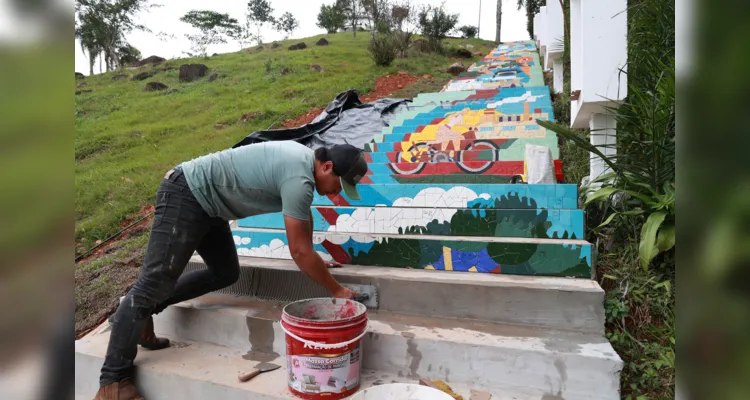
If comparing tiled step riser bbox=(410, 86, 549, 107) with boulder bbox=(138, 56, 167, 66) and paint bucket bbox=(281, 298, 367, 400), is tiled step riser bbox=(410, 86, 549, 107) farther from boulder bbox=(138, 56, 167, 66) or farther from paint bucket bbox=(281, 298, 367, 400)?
boulder bbox=(138, 56, 167, 66)

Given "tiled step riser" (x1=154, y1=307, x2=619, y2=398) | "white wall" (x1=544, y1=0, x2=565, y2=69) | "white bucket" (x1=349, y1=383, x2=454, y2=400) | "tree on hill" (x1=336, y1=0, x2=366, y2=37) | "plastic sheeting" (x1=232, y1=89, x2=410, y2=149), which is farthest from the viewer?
"tree on hill" (x1=336, y1=0, x2=366, y2=37)

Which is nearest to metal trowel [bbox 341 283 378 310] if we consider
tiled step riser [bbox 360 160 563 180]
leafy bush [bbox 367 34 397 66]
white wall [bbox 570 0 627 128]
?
tiled step riser [bbox 360 160 563 180]

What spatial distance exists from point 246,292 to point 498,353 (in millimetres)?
1957

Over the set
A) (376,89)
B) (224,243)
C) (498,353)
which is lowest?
(498,353)

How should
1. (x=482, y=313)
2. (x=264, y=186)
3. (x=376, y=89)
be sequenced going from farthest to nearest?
(x=376, y=89) < (x=482, y=313) < (x=264, y=186)

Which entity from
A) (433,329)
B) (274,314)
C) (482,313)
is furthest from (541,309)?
(274,314)

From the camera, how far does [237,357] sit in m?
2.87

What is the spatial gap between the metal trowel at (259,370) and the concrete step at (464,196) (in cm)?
165

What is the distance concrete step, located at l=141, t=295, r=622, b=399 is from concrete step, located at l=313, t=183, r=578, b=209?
1100mm

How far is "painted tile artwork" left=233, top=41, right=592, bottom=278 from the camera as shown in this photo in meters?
3.02

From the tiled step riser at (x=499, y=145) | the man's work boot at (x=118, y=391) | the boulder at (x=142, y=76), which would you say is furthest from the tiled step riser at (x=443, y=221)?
the boulder at (x=142, y=76)
